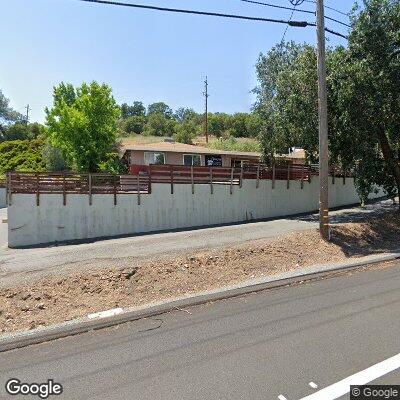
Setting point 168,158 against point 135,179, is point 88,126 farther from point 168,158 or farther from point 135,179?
point 135,179

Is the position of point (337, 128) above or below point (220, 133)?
below

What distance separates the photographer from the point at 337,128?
1548 cm

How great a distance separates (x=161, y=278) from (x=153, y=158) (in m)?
23.6

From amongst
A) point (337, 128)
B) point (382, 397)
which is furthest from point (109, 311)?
point (337, 128)

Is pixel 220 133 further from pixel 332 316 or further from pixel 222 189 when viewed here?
pixel 332 316

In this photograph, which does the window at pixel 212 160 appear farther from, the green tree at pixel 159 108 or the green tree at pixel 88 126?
the green tree at pixel 159 108

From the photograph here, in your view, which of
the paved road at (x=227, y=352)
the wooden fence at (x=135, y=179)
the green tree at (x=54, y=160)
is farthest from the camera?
the green tree at (x=54, y=160)

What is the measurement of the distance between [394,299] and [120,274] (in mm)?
5621

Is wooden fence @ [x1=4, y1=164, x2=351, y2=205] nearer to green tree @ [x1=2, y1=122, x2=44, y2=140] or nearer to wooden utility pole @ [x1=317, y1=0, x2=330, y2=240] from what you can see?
wooden utility pole @ [x1=317, y1=0, x2=330, y2=240]

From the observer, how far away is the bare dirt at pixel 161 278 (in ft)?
23.9

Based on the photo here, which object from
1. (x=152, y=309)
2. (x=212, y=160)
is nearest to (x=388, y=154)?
(x=152, y=309)

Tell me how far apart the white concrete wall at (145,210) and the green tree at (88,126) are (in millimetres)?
18904

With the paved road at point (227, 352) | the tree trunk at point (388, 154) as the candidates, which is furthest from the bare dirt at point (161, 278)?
the tree trunk at point (388, 154)

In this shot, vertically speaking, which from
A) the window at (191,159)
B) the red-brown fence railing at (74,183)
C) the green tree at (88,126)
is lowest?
the red-brown fence railing at (74,183)
